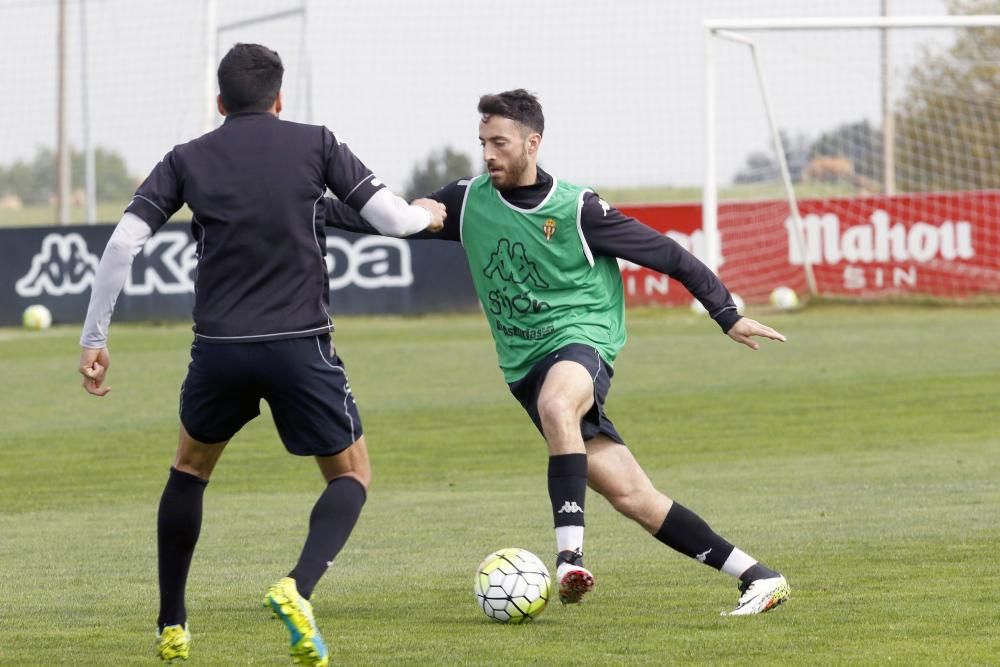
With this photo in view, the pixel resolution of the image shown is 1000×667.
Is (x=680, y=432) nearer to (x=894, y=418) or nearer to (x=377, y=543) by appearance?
(x=894, y=418)

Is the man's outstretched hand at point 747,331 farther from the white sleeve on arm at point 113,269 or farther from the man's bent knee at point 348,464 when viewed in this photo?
the white sleeve on arm at point 113,269

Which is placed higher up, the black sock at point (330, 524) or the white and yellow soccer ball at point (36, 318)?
the black sock at point (330, 524)

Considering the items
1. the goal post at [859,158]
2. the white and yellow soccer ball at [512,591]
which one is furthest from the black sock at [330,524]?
the goal post at [859,158]

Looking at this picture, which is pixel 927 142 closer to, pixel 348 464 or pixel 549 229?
pixel 549 229

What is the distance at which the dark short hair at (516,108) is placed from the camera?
640 centimetres

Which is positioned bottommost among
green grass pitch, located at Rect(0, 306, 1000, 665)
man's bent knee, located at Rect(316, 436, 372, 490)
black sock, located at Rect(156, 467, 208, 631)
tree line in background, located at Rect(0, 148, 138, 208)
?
green grass pitch, located at Rect(0, 306, 1000, 665)

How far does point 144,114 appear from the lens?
99.7ft

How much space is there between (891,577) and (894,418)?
24.0 feet

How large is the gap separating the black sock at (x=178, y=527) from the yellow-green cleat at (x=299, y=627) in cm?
60

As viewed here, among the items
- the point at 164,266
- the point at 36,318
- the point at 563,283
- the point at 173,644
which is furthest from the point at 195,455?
the point at 36,318

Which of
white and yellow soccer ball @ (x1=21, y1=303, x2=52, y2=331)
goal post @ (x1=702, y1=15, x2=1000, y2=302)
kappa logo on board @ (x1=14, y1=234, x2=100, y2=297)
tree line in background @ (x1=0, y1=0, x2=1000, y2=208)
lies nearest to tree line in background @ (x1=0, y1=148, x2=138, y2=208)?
tree line in background @ (x1=0, y1=0, x2=1000, y2=208)

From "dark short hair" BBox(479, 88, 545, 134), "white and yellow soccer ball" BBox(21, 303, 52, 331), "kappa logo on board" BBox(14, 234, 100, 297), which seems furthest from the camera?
"kappa logo on board" BBox(14, 234, 100, 297)

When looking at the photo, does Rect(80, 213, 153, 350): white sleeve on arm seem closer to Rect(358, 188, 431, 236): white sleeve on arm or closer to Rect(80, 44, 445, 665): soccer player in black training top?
Rect(80, 44, 445, 665): soccer player in black training top

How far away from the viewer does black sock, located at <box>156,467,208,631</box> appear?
216 inches
